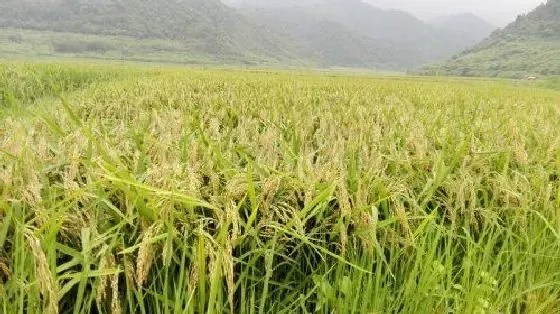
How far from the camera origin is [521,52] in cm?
15200

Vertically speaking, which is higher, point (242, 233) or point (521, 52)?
point (521, 52)

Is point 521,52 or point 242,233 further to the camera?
point 521,52

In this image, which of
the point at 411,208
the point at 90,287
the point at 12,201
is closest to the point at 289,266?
the point at 411,208

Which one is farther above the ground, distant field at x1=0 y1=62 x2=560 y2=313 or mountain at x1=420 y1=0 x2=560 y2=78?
mountain at x1=420 y1=0 x2=560 y2=78

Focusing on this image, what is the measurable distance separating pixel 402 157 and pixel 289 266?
3.95 feet

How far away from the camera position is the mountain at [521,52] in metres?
124

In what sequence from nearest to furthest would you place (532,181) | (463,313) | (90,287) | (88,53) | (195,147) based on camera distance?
1. (90,287)
2. (463,313)
3. (195,147)
4. (532,181)
5. (88,53)

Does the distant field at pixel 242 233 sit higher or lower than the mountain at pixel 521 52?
lower

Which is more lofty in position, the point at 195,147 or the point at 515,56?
the point at 515,56

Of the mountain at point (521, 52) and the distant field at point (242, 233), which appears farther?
the mountain at point (521, 52)

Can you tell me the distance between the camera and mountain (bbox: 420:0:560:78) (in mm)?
123500

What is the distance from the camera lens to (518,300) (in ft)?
7.48

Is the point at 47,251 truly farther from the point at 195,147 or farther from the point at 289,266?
the point at 289,266

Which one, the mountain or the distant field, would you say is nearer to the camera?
the distant field
